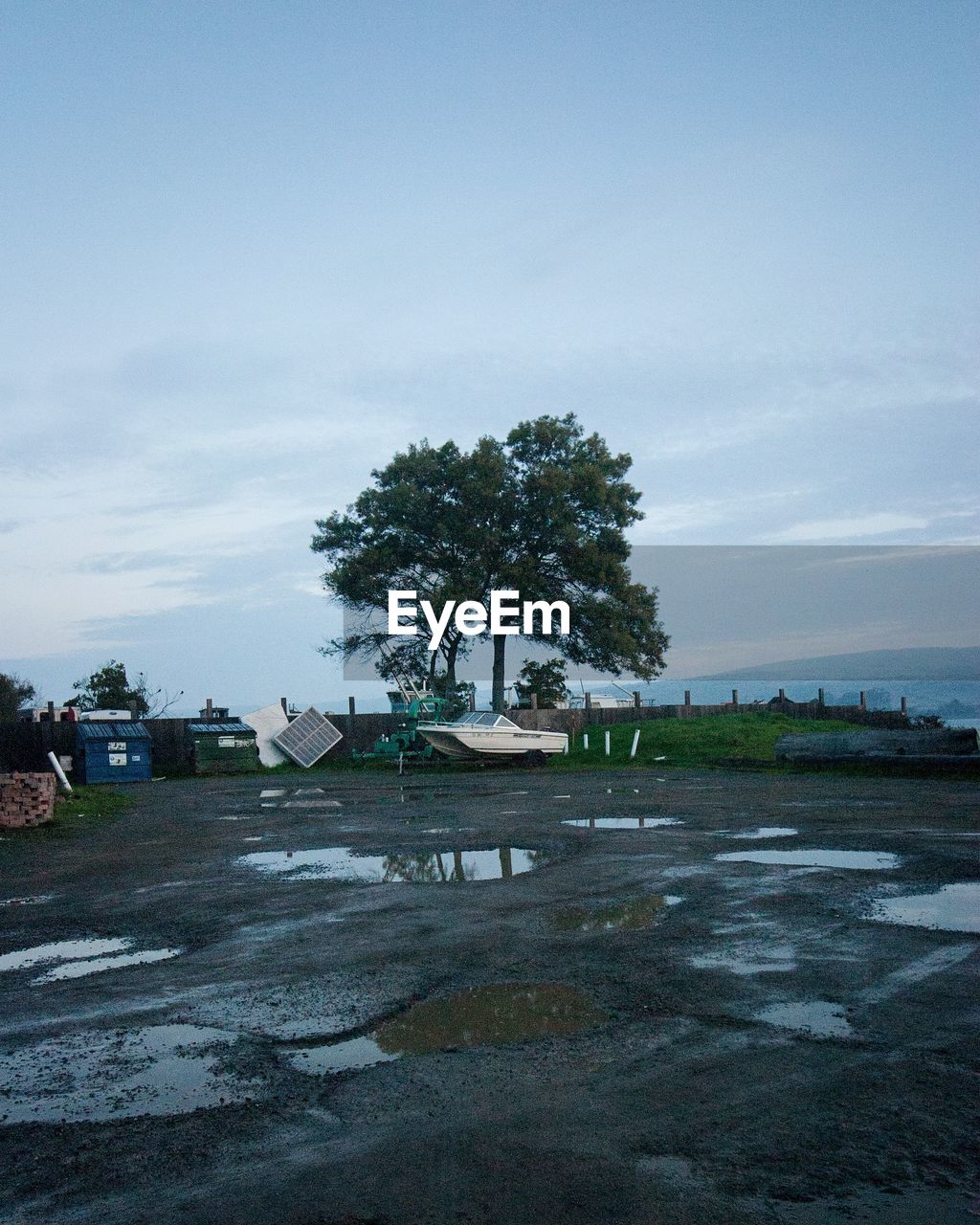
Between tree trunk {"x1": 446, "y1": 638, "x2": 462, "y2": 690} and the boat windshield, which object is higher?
tree trunk {"x1": 446, "y1": 638, "x2": 462, "y2": 690}

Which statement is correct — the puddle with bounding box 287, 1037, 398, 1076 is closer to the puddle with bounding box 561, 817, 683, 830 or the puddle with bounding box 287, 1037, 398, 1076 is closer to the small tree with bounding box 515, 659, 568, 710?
the puddle with bounding box 561, 817, 683, 830

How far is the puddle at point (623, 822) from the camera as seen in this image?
45.6ft

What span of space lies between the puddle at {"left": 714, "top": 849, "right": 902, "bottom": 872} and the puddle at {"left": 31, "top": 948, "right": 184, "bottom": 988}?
566 centimetres

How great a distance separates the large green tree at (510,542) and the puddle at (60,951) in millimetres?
35710

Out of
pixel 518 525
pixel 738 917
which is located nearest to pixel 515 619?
pixel 518 525

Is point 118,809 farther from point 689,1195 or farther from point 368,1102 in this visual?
point 689,1195

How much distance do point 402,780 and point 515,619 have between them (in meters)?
19.0

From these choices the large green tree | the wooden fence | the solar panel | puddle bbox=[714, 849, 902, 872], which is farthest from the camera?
the large green tree

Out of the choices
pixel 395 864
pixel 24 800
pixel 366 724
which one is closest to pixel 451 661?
pixel 366 724

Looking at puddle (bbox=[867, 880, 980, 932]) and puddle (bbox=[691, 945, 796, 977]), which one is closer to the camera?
puddle (bbox=[691, 945, 796, 977])

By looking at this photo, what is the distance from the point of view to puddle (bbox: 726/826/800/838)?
1249cm

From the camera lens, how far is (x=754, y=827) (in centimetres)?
1336

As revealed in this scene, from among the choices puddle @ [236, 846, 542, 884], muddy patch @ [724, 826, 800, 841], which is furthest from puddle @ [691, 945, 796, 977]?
muddy patch @ [724, 826, 800, 841]

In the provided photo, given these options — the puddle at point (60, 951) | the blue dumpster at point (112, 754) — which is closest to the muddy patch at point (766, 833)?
the puddle at point (60, 951)
